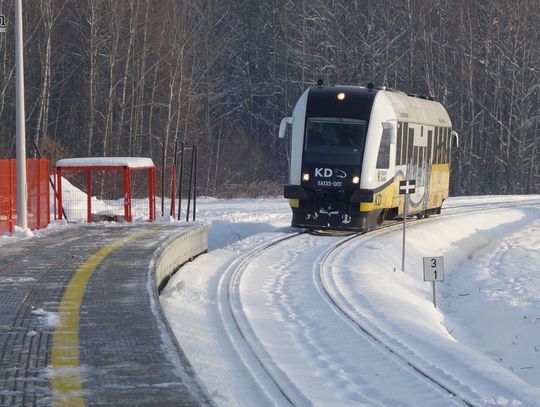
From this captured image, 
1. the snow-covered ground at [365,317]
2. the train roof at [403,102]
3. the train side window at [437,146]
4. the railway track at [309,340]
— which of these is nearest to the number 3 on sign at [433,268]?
the snow-covered ground at [365,317]

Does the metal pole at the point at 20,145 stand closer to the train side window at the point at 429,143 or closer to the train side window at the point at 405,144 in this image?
the train side window at the point at 405,144

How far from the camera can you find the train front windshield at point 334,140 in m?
21.9

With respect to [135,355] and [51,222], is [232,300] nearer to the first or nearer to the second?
[135,355]

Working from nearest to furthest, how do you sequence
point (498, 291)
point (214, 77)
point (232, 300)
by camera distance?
point (232, 300)
point (498, 291)
point (214, 77)

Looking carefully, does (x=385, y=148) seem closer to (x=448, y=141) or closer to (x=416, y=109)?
(x=416, y=109)

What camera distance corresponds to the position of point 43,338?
8883 mm

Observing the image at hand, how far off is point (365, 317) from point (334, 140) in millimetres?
9428

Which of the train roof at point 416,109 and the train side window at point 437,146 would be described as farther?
the train side window at point 437,146

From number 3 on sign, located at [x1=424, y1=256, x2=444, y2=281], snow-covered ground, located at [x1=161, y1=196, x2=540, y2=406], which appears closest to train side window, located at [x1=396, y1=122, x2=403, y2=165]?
snow-covered ground, located at [x1=161, y1=196, x2=540, y2=406]

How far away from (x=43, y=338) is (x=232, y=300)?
5302mm

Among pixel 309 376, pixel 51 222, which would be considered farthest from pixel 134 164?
pixel 309 376

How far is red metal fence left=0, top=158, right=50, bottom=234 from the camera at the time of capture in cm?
1788

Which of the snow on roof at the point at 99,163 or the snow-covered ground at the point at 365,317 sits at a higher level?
the snow on roof at the point at 99,163

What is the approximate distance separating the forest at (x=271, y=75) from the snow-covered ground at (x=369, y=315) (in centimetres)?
2135
